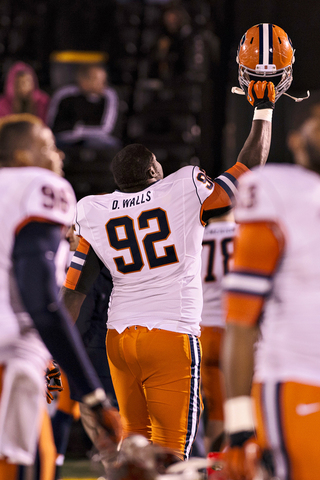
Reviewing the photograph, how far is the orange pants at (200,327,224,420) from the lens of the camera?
220 inches

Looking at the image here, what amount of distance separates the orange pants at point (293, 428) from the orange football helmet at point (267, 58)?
92.7 inches

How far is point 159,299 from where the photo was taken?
3.48 meters

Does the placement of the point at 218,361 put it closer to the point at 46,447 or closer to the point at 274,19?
the point at 46,447

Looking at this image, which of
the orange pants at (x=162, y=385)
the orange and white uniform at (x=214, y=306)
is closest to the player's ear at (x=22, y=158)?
the orange pants at (x=162, y=385)

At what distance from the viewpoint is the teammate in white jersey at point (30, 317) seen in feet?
6.92

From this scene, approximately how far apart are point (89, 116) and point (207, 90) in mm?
2060

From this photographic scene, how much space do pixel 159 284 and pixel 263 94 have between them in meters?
1.27

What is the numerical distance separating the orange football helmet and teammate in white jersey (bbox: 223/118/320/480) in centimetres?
191

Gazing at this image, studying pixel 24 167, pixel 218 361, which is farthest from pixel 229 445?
pixel 218 361

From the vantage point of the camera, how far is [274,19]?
1032 cm

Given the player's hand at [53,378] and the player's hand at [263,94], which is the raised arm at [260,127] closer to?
the player's hand at [263,94]

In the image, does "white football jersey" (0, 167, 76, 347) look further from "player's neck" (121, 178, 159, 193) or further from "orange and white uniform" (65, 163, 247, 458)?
"player's neck" (121, 178, 159, 193)

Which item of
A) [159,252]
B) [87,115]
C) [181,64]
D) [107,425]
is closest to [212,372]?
[159,252]

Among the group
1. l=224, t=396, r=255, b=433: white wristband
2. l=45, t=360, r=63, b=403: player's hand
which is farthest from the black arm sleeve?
l=45, t=360, r=63, b=403: player's hand
